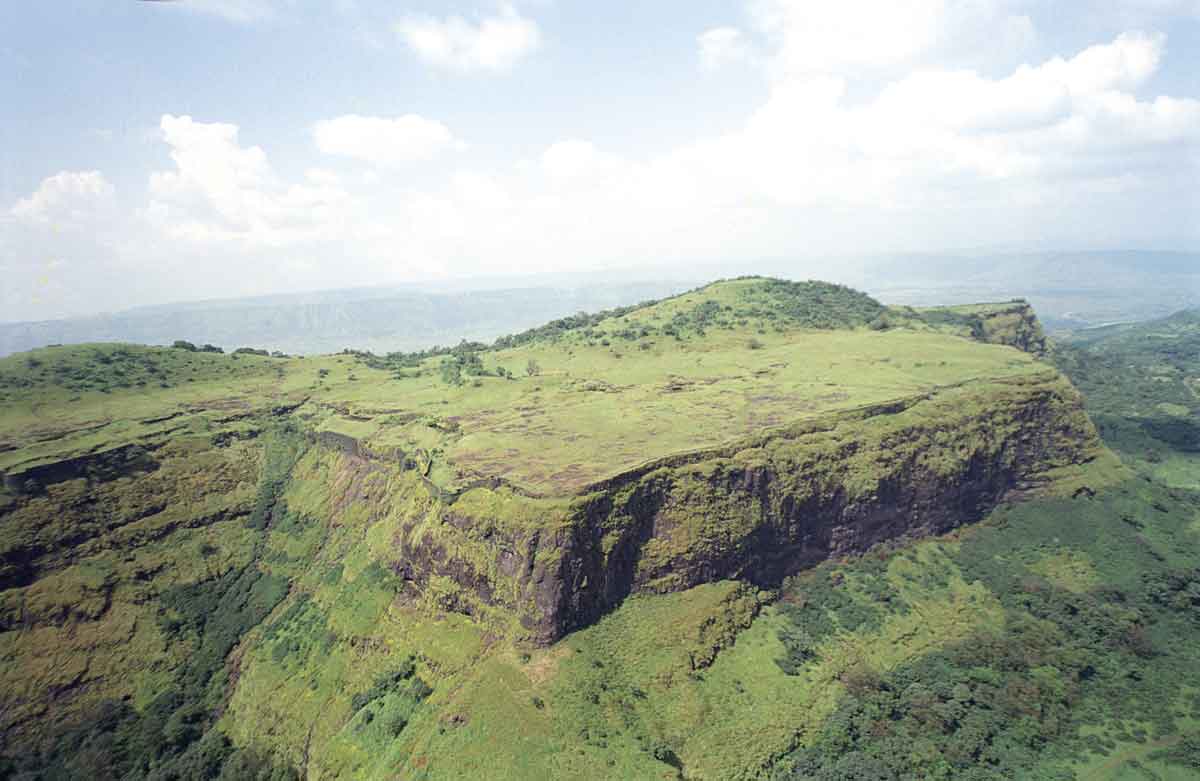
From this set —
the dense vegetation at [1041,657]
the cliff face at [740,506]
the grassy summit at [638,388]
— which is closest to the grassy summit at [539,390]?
the grassy summit at [638,388]

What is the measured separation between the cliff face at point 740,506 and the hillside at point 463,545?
261mm

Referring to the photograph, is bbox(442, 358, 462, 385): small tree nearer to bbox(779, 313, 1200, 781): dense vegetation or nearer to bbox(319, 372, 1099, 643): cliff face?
bbox(319, 372, 1099, 643): cliff face

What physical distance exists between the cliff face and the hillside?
261 mm

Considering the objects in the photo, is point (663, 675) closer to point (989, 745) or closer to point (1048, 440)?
point (989, 745)

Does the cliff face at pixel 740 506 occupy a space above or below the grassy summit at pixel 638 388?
below

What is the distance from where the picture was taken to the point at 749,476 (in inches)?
2213

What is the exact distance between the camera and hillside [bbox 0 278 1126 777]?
4544 cm

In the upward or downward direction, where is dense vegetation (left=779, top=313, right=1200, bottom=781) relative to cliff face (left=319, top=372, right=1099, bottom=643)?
downward

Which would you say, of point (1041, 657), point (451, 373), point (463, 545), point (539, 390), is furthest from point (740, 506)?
point (451, 373)

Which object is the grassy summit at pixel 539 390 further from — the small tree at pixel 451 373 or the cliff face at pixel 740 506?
the cliff face at pixel 740 506

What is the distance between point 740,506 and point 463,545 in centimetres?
2395

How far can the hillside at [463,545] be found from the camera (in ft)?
149

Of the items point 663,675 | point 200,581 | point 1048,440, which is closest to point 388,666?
point 663,675

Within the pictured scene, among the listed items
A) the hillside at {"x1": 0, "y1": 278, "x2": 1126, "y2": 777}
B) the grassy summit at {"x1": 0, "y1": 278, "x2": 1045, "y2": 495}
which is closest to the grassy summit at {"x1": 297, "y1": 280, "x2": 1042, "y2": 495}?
the grassy summit at {"x1": 0, "y1": 278, "x2": 1045, "y2": 495}
